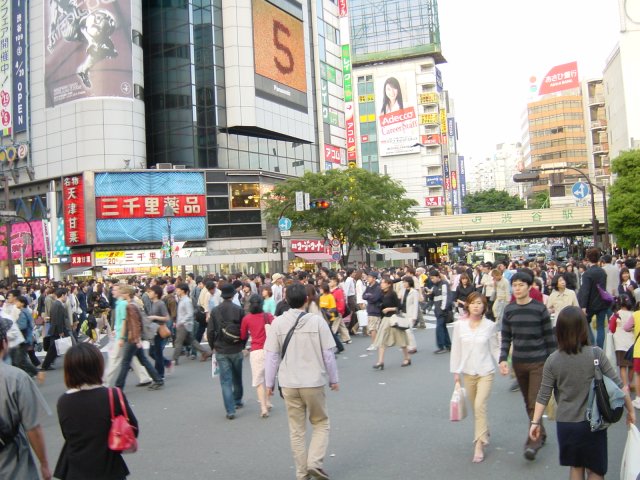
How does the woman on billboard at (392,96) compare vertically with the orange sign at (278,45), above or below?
above

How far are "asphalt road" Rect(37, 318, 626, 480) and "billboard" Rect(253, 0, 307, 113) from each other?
146ft

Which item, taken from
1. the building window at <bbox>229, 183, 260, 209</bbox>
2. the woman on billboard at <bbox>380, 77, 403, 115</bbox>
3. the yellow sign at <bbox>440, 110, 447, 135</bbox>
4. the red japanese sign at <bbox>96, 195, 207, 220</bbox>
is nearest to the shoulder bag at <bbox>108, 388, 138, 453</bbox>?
the red japanese sign at <bbox>96, 195, 207, 220</bbox>

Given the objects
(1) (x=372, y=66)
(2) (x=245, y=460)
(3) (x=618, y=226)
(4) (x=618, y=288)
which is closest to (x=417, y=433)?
(2) (x=245, y=460)

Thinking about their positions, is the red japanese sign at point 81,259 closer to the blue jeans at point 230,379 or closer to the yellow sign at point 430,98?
the blue jeans at point 230,379

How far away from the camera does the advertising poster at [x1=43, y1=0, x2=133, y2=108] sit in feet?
159

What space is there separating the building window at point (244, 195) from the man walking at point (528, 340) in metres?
45.1

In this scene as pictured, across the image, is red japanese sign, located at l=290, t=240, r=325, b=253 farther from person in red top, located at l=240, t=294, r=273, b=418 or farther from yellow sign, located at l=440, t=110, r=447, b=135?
yellow sign, located at l=440, t=110, r=447, b=135

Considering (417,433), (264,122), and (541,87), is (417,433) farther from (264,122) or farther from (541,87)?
(541,87)

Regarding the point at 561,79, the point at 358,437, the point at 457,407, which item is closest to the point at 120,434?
the point at 457,407

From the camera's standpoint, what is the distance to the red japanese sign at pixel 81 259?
48406 millimetres

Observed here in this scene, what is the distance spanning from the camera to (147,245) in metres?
48.9

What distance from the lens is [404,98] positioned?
325ft

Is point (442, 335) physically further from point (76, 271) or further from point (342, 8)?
point (342, 8)

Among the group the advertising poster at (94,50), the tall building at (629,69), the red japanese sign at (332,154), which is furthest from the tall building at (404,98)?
the advertising poster at (94,50)
